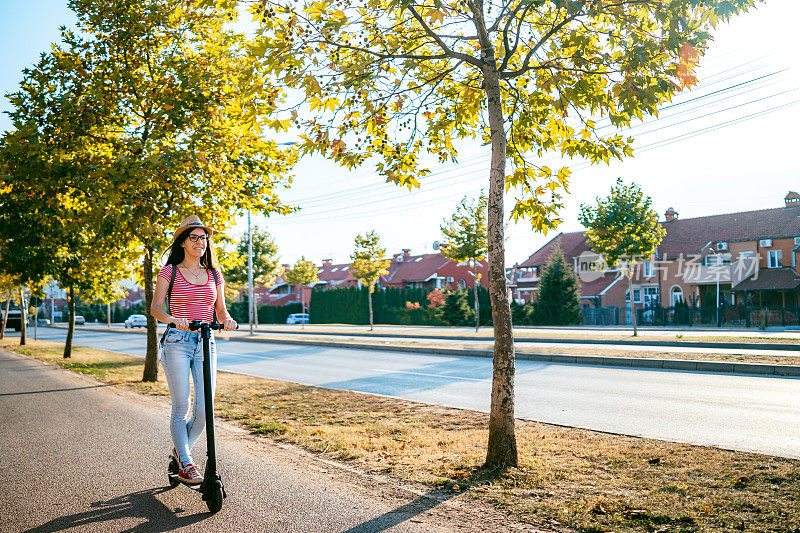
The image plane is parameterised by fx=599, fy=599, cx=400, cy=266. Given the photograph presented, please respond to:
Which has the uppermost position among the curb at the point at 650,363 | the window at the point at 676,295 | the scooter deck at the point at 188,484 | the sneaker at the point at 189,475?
the window at the point at 676,295

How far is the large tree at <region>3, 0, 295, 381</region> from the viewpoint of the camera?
10273mm

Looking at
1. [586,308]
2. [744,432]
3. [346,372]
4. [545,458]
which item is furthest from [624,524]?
[586,308]

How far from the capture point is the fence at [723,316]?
34.7 metres

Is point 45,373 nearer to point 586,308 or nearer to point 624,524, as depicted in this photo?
point 624,524

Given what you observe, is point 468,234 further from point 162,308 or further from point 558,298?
point 162,308

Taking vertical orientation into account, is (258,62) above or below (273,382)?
above

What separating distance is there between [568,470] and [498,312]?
144 cm

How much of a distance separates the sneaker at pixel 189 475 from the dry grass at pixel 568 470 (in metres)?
1.44

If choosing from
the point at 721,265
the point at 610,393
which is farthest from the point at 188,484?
the point at 721,265

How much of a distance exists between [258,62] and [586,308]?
43407 millimetres

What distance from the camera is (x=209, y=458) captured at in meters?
4.15

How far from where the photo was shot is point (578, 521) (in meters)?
3.81

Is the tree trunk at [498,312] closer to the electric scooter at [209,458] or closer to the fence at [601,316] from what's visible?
the electric scooter at [209,458]

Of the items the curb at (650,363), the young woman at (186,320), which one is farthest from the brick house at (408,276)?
the young woman at (186,320)
